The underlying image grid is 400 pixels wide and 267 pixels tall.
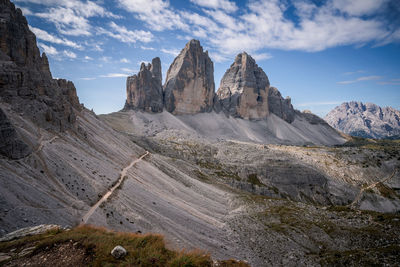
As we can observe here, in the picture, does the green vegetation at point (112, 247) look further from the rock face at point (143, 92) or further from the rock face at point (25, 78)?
the rock face at point (143, 92)

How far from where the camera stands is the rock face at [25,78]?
2980 cm

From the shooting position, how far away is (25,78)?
3203cm

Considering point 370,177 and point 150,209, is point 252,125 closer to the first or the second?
point 370,177

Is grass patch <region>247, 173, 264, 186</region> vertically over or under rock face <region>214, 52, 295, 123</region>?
under

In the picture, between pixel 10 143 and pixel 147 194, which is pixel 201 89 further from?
pixel 10 143

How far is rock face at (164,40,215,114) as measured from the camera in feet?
462

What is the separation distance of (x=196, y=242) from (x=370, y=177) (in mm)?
70607

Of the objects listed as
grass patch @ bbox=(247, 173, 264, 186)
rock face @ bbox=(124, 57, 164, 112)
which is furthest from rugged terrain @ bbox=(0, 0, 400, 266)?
rock face @ bbox=(124, 57, 164, 112)

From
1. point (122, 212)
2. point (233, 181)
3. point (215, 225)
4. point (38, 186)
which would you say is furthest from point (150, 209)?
point (233, 181)

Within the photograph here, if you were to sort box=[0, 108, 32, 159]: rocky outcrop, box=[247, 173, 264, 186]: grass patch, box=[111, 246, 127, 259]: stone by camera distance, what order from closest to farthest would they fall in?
box=[111, 246, 127, 259]: stone, box=[0, 108, 32, 159]: rocky outcrop, box=[247, 173, 264, 186]: grass patch

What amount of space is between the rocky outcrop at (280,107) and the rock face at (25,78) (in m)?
168

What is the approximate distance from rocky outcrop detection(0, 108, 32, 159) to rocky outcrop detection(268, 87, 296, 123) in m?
178

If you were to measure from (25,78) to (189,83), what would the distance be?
117 metres

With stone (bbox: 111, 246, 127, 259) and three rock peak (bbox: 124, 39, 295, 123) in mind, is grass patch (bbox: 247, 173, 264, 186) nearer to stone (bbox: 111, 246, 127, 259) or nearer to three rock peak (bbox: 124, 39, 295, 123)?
stone (bbox: 111, 246, 127, 259)
